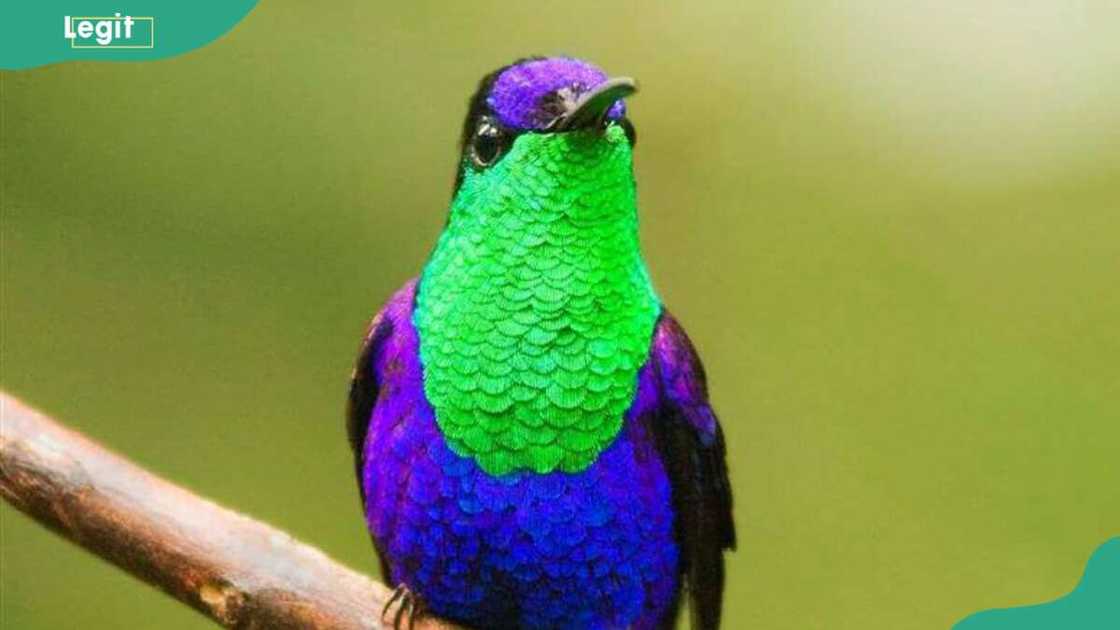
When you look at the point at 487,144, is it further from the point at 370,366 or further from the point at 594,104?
the point at 370,366

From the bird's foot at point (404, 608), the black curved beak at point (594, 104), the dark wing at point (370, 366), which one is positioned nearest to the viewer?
the black curved beak at point (594, 104)

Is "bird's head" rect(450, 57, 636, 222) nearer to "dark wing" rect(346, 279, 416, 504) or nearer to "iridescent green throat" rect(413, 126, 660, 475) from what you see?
"iridescent green throat" rect(413, 126, 660, 475)

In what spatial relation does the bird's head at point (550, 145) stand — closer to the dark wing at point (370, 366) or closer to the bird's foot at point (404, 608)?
the dark wing at point (370, 366)

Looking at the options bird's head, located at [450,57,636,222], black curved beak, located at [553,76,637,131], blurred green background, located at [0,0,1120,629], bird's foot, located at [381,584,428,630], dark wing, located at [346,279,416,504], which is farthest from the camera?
blurred green background, located at [0,0,1120,629]

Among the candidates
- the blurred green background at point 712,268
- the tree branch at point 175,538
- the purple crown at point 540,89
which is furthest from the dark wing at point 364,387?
the blurred green background at point 712,268

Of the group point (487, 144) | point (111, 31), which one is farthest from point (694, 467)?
point (111, 31)

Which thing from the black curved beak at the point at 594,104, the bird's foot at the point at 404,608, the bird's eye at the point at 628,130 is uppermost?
the black curved beak at the point at 594,104

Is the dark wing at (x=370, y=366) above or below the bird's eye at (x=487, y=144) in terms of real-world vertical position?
below

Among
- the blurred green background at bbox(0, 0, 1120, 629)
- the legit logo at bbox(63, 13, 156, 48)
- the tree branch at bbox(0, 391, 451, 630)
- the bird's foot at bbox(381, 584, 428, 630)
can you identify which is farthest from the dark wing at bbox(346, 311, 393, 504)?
the blurred green background at bbox(0, 0, 1120, 629)
